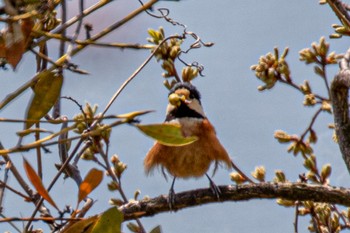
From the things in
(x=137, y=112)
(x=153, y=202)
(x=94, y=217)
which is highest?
(x=137, y=112)

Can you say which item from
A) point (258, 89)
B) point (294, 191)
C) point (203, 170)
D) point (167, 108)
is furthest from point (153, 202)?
point (167, 108)

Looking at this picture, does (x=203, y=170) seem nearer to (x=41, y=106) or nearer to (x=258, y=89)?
(x=258, y=89)

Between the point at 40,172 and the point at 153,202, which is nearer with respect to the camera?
the point at 40,172

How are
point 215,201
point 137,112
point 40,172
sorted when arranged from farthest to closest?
1. point 215,201
2. point 40,172
3. point 137,112

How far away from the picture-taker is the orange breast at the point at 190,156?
291 centimetres

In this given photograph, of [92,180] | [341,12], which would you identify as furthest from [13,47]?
[341,12]

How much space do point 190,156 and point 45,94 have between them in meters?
1.71

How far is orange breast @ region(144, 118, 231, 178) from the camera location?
9.54 ft

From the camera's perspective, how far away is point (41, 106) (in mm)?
1245

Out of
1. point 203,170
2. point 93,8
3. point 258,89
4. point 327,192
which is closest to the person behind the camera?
point 93,8

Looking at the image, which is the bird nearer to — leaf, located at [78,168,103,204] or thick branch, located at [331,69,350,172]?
thick branch, located at [331,69,350,172]

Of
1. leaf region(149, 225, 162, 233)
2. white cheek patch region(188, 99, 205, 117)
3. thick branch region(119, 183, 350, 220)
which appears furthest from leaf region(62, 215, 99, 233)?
white cheek patch region(188, 99, 205, 117)

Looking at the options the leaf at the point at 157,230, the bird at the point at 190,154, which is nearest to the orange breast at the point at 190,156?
the bird at the point at 190,154

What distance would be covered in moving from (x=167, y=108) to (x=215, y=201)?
1179 mm
